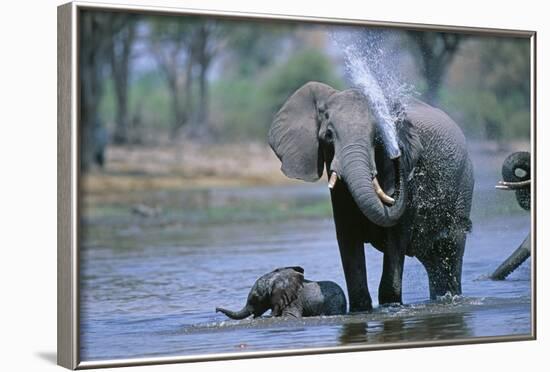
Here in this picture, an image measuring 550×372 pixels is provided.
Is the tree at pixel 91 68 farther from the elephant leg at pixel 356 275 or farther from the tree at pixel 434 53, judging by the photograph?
the tree at pixel 434 53

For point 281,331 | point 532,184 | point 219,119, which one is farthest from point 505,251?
point 219,119

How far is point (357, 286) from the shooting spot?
1055 cm

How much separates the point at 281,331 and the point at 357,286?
29.0 inches

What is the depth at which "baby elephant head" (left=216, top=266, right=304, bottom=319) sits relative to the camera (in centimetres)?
1021

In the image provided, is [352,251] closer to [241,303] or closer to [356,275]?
[356,275]

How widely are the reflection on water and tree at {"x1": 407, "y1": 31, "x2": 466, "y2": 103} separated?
1.00 metres

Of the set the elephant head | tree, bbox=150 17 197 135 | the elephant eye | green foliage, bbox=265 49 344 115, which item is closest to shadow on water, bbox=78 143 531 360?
the elephant head

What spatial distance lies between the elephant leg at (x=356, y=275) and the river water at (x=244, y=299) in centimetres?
6

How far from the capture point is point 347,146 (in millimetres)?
10180

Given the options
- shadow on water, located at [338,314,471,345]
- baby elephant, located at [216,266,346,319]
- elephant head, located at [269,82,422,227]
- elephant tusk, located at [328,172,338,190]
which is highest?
elephant head, located at [269,82,422,227]

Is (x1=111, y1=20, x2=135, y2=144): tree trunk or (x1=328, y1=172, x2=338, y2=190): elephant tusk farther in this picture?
(x1=328, y1=172, x2=338, y2=190): elephant tusk

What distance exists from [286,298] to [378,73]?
5.19 feet

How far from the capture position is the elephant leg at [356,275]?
10531 mm

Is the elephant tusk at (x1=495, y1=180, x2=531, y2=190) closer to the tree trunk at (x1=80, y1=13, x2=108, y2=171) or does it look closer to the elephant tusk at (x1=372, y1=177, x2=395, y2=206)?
the elephant tusk at (x1=372, y1=177, x2=395, y2=206)
